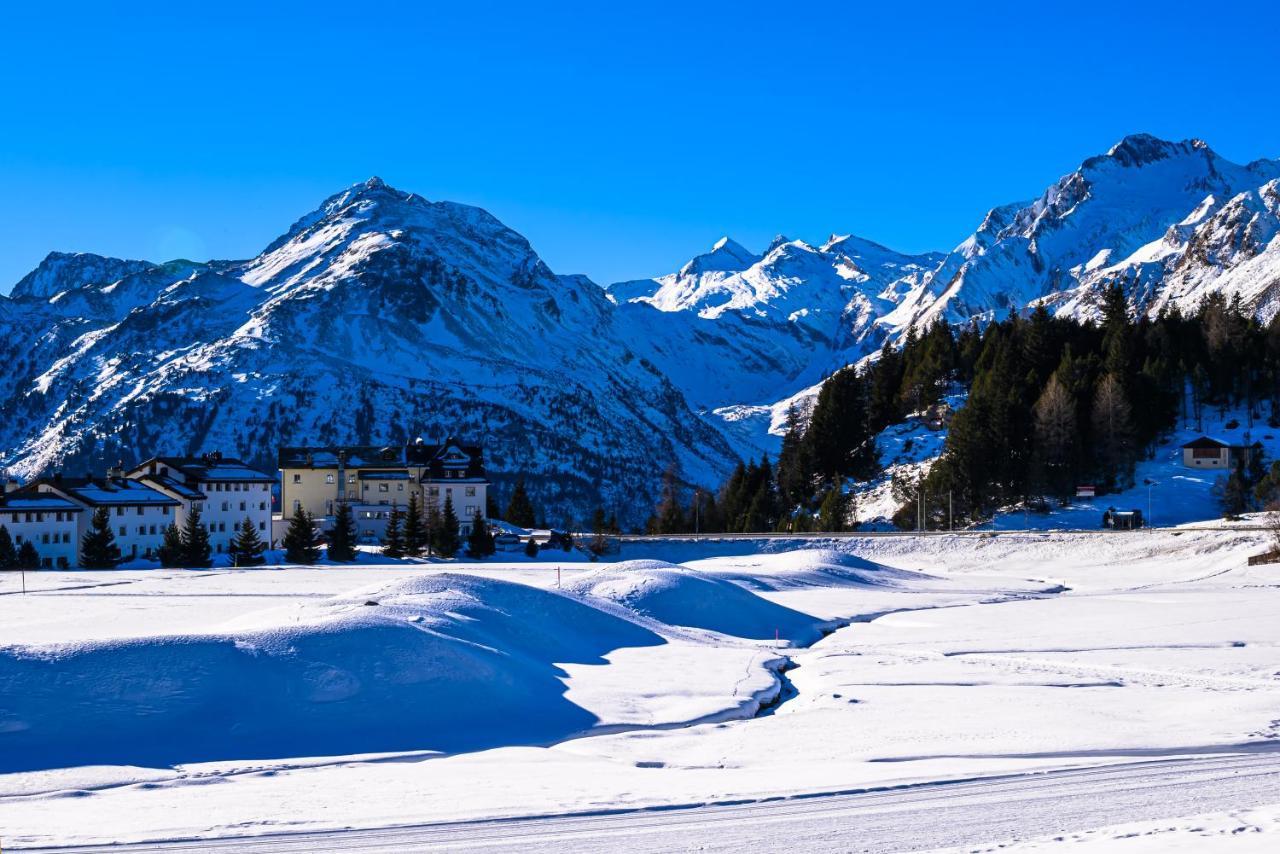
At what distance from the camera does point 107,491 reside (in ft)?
339

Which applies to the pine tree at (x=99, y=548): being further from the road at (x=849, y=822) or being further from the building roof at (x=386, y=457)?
the road at (x=849, y=822)

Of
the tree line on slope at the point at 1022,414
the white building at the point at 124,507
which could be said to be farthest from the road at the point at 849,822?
the tree line on slope at the point at 1022,414

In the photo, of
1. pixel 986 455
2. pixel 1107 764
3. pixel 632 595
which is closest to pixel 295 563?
pixel 632 595

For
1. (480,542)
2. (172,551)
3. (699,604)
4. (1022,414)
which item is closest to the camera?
(699,604)

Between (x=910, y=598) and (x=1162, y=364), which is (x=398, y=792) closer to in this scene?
(x=910, y=598)

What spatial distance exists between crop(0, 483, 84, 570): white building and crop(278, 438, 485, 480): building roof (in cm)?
2773

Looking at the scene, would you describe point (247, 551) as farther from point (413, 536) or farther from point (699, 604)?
point (699, 604)

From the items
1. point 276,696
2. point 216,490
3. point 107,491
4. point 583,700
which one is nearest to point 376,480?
point 216,490

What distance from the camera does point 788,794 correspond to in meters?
21.9

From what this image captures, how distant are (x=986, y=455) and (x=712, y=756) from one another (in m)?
88.0

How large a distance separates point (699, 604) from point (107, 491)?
68.6 m

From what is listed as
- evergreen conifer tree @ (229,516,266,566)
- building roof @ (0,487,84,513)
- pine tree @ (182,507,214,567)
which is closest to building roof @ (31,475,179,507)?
building roof @ (0,487,84,513)

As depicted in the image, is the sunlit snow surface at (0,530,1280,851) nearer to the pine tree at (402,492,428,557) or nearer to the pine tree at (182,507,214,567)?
the pine tree at (182,507,214,567)

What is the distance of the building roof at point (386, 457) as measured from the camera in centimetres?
12241
